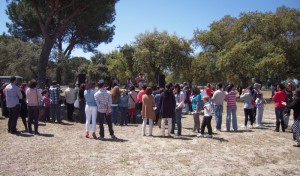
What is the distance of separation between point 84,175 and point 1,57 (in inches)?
1235

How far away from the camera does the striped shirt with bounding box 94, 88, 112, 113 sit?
9.73 metres

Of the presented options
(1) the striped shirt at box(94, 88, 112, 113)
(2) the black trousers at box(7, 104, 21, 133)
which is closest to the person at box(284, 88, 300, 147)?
(1) the striped shirt at box(94, 88, 112, 113)

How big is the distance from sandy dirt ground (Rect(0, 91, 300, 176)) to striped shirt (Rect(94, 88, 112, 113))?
1.00m

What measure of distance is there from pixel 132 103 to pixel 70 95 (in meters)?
2.82

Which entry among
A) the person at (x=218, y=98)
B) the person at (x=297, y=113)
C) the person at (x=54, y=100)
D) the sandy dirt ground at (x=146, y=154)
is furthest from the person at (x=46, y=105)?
the person at (x=297, y=113)

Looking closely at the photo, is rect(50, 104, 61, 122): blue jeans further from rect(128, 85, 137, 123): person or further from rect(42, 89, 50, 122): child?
rect(128, 85, 137, 123): person

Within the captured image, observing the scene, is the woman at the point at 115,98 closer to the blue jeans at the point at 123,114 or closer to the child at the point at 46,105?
the blue jeans at the point at 123,114

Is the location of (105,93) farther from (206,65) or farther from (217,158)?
(206,65)

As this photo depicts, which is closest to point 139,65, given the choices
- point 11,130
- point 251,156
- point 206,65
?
point 206,65

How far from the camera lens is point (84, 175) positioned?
6352 millimetres

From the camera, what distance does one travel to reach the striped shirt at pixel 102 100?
973cm

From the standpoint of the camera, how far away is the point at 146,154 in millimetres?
8102

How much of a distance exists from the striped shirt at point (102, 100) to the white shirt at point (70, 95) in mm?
4431

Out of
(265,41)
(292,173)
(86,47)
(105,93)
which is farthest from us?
(86,47)
